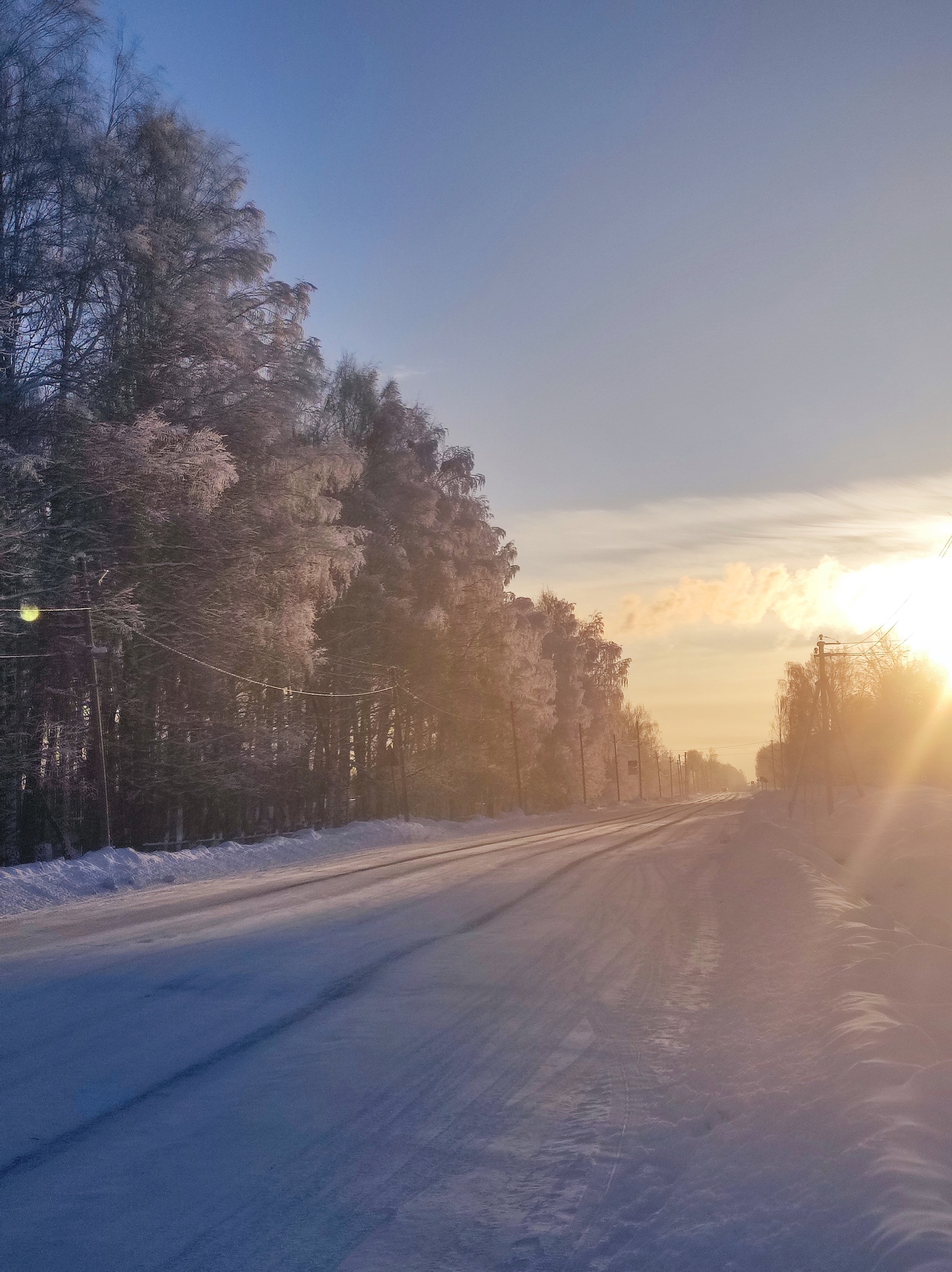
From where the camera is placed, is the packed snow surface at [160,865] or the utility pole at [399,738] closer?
the packed snow surface at [160,865]

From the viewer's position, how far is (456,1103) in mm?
5152

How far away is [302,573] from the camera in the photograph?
26.5 m

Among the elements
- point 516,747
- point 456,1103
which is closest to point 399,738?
point 516,747

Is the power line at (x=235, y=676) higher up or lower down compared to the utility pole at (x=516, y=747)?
higher up

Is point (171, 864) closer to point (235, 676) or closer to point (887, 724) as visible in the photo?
point (235, 676)

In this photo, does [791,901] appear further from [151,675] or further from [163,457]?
[151,675]

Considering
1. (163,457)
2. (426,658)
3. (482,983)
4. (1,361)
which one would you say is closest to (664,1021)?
(482,983)

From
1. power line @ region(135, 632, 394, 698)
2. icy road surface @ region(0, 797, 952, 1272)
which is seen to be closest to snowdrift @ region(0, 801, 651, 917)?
power line @ region(135, 632, 394, 698)

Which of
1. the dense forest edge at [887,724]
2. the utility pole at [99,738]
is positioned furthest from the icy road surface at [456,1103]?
the dense forest edge at [887,724]

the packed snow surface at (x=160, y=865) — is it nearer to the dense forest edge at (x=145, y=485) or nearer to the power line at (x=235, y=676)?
the dense forest edge at (x=145, y=485)

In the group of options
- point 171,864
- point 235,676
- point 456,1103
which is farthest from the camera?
point 235,676

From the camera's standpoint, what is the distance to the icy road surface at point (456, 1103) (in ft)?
11.7

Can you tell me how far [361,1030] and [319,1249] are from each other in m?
3.04

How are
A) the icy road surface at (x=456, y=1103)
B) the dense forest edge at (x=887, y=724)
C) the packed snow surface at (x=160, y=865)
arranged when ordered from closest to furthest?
the icy road surface at (x=456, y=1103), the packed snow surface at (x=160, y=865), the dense forest edge at (x=887, y=724)
